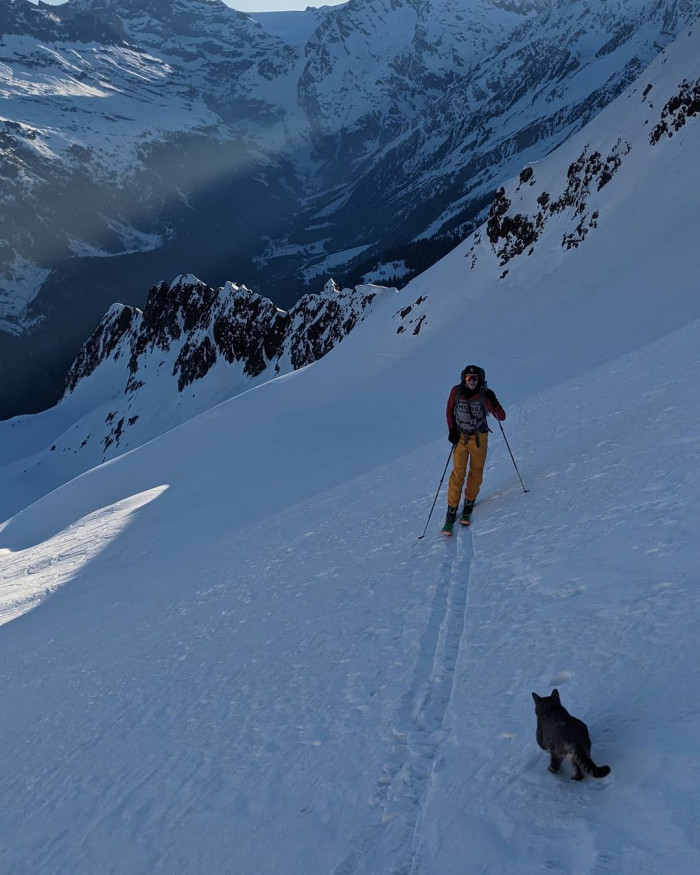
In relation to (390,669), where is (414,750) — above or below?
below

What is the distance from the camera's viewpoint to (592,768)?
172 inches

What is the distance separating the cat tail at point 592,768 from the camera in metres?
4.34

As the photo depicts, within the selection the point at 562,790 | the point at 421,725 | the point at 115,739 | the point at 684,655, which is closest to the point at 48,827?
the point at 115,739

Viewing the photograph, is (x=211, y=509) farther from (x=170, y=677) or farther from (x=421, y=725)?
(x=421, y=725)

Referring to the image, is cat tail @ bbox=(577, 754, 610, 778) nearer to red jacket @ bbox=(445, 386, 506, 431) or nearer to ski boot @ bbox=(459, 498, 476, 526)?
ski boot @ bbox=(459, 498, 476, 526)

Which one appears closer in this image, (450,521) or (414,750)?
(414,750)

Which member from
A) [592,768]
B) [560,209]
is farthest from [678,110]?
[592,768]

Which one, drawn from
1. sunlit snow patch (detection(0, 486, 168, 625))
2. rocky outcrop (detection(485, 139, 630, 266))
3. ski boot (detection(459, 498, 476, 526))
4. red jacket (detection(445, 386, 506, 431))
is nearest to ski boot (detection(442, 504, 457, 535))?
ski boot (detection(459, 498, 476, 526))

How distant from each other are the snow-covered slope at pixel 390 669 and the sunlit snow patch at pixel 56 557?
35cm

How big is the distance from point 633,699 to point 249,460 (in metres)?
23.7

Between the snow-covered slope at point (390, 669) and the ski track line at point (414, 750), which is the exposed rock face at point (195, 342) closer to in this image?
the snow-covered slope at point (390, 669)

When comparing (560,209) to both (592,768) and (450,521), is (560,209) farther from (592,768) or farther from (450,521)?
(592,768)

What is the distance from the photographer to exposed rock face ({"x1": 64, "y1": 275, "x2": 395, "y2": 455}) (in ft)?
→ 235

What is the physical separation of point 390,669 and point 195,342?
95.0 meters
